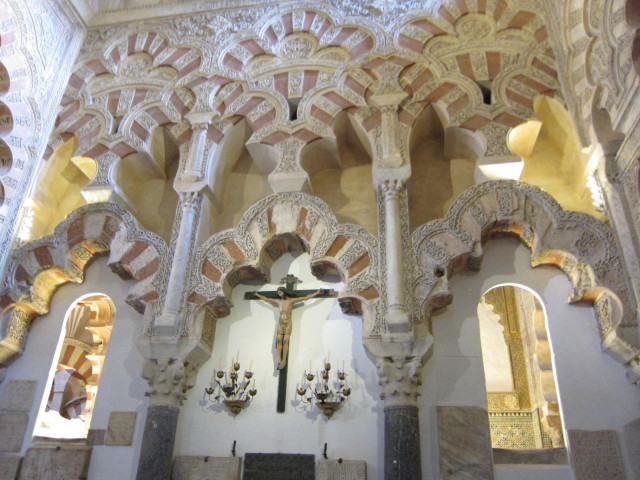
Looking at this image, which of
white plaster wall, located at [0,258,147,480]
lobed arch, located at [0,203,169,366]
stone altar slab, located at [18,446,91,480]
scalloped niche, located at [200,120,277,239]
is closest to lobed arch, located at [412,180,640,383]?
scalloped niche, located at [200,120,277,239]

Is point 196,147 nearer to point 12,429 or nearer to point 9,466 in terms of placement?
point 12,429

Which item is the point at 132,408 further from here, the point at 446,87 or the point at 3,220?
the point at 446,87

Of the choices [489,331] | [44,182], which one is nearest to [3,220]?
[44,182]

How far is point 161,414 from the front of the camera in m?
5.38

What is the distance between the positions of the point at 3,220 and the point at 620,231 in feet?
21.9

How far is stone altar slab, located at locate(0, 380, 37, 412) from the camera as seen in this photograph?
19.5 feet

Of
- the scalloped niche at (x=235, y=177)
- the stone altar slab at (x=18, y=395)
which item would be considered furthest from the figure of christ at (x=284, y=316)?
the stone altar slab at (x=18, y=395)

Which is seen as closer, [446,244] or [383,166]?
[446,244]

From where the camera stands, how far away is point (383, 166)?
606cm

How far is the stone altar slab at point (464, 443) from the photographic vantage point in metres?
4.86

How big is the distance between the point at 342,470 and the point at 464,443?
1183 millimetres

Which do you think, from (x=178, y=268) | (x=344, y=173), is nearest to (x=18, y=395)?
(x=178, y=268)

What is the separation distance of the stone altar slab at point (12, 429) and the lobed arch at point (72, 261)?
2.09 feet

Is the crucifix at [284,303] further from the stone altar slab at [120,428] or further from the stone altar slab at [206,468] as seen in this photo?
the stone altar slab at [120,428]
